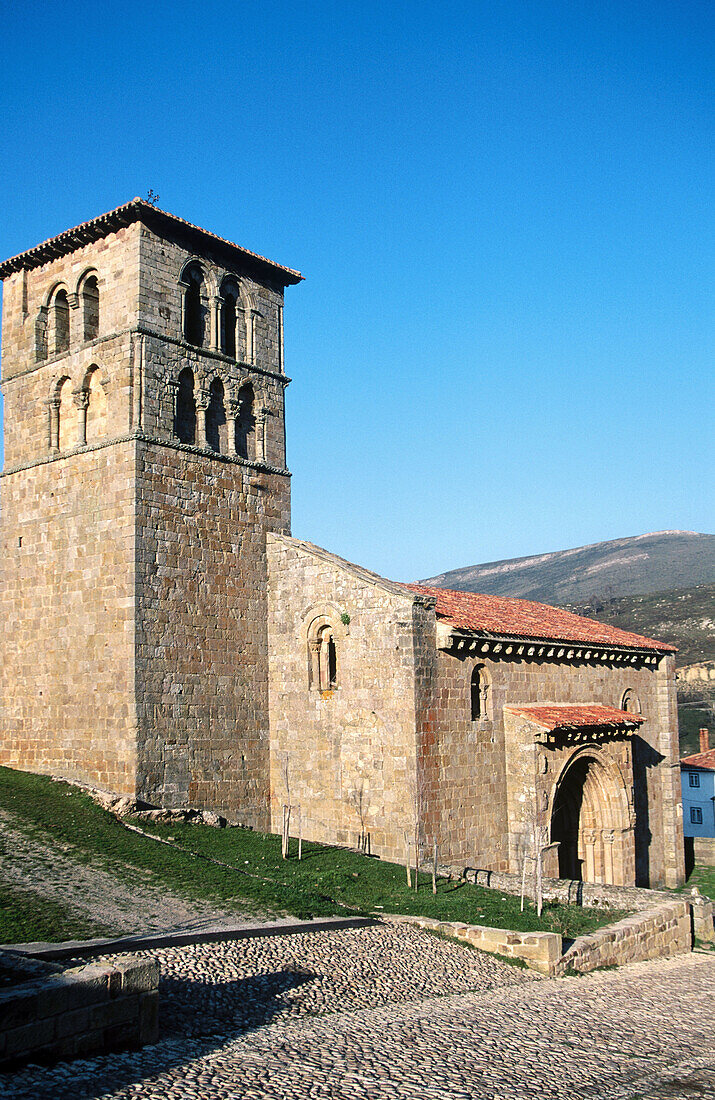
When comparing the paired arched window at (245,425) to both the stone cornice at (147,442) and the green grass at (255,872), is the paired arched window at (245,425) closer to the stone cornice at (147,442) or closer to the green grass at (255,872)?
the stone cornice at (147,442)

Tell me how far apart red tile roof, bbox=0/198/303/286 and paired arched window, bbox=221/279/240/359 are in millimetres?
876

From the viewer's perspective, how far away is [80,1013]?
7809mm

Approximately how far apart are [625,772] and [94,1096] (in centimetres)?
1933

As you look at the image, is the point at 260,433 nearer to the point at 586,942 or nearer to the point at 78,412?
the point at 78,412

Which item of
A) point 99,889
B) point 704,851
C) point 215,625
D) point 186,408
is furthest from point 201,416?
point 704,851

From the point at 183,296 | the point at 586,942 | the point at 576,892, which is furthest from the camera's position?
the point at 183,296

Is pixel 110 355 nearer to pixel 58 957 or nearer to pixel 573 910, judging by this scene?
pixel 58 957

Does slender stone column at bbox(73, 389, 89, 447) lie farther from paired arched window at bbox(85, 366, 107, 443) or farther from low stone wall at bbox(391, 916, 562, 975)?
low stone wall at bbox(391, 916, 562, 975)

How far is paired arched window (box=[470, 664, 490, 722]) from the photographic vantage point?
70.0ft

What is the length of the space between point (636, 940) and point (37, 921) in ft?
33.3

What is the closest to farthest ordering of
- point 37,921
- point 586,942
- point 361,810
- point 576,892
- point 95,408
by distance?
point 37,921 → point 586,942 → point 576,892 → point 361,810 → point 95,408

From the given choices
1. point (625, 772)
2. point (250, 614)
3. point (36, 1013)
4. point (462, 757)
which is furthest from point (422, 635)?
point (36, 1013)

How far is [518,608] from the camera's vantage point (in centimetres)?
2791

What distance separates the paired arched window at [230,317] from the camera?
2361 centimetres
